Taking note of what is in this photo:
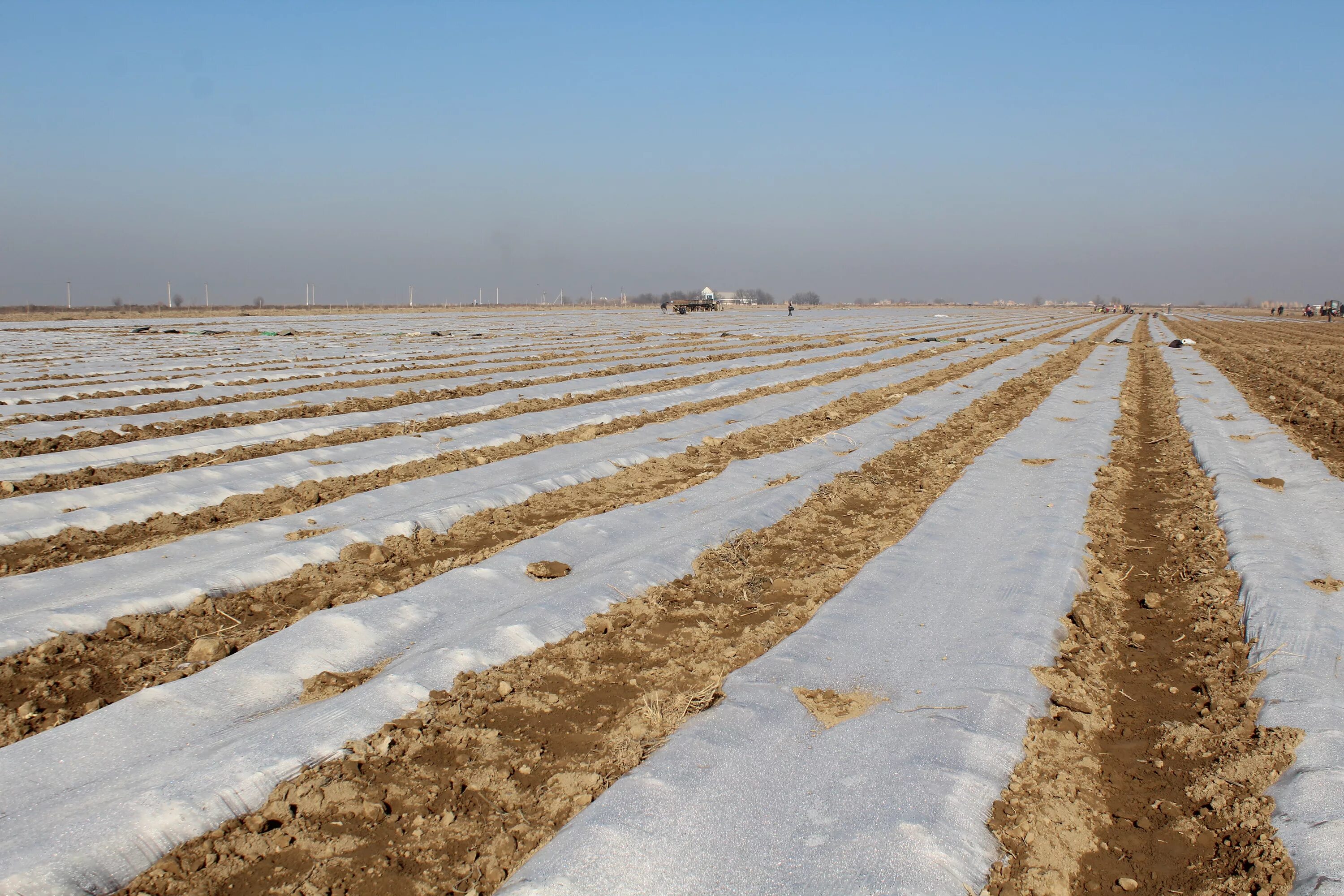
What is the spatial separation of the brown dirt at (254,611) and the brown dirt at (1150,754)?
3353 mm

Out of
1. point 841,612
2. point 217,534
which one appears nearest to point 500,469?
point 217,534

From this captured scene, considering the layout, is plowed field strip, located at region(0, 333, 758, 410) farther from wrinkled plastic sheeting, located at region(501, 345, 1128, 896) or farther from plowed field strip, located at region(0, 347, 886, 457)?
wrinkled plastic sheeting, located at region(501, 345, 1128, 896)

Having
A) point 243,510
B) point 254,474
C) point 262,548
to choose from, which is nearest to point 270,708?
point 262,548

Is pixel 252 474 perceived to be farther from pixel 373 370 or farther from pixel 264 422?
pixel 373 370

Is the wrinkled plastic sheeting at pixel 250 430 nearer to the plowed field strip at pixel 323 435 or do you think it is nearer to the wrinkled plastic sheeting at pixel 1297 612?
the plowed field strip at pixel 323 435

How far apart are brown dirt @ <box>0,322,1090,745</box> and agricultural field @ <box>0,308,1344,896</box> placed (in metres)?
0.02

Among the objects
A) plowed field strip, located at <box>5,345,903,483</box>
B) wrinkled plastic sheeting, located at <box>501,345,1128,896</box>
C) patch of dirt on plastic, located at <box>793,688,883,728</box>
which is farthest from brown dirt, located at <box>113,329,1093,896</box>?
plowed field strip, located at <box>5,345,903,483</box>

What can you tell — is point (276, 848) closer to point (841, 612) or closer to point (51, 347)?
point (841, 612)

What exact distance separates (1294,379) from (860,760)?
705 inches

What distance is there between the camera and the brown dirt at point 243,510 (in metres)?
5.22

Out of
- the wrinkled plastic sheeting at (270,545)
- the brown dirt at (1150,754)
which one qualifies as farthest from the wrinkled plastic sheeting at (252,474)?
the brown dirt at (1150,754)

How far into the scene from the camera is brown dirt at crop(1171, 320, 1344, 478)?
31.8 ft

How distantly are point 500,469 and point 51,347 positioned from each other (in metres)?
19.5

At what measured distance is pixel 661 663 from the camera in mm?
3795
